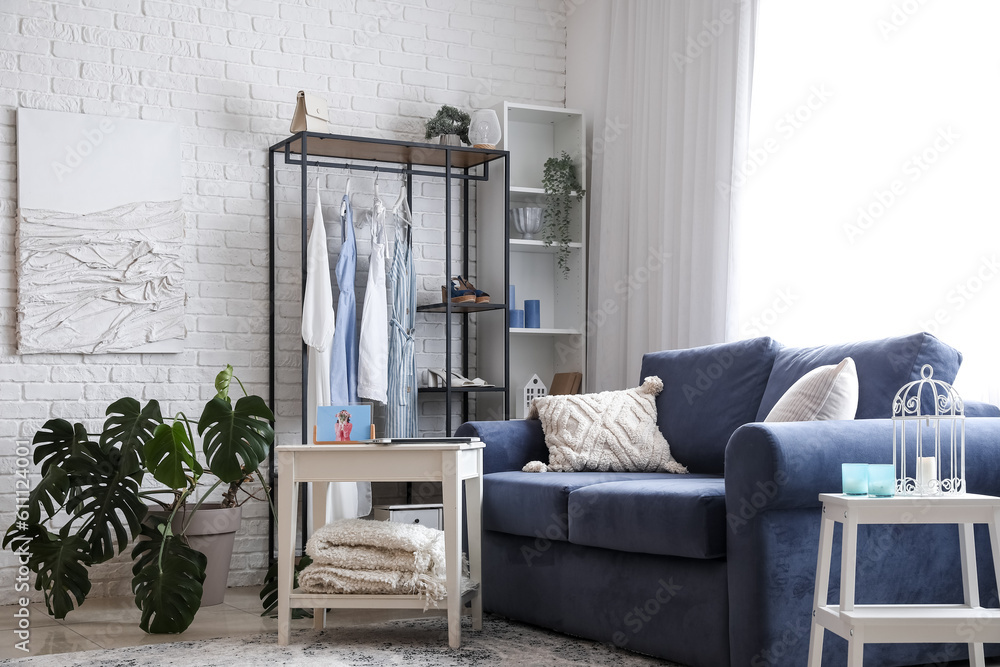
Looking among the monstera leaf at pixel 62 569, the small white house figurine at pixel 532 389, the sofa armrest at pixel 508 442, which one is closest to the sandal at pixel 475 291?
the small white house figurine at pixel 532 389

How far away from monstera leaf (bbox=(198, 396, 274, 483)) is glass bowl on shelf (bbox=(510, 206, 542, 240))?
1.60 m

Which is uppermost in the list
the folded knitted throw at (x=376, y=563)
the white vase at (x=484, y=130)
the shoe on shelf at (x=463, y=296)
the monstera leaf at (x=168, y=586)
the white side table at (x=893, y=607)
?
the white vase at (x=484, y=130)

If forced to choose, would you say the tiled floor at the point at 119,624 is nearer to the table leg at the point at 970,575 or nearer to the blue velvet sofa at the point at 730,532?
the blue velvet sofa at the point at 730,532

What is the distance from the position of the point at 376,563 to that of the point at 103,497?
97 cm

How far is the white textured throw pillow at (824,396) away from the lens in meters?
2.54

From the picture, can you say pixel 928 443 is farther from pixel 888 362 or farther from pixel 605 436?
pixel 605 436

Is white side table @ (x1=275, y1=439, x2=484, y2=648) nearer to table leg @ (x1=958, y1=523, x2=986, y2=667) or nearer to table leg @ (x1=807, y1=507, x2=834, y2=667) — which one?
table leg @ (x1=807, y1=507, x2=834, y2=667)

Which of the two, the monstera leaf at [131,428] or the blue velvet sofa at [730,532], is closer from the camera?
the blue velvet sofa at [730,532]

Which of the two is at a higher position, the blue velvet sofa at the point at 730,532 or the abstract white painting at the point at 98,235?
the abstract white painting at the point at 98,235

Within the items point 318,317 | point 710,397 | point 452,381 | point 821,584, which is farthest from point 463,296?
point 821,584

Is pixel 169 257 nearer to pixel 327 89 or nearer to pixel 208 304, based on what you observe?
pixel 208 304

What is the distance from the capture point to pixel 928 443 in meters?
2.36

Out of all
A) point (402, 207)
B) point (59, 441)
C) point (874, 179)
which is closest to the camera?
point (874, 179)

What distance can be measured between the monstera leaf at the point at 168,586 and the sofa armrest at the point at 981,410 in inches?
85.3
